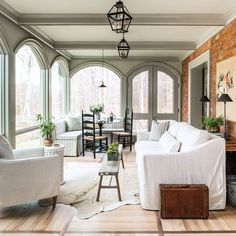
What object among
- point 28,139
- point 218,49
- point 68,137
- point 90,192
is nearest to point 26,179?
point 90,192

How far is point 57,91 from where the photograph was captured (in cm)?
856

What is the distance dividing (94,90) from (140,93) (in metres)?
1.51

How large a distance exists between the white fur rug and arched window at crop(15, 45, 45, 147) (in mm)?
1150

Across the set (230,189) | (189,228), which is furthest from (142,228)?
(230,189)

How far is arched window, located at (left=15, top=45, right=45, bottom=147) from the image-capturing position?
5.70 metres

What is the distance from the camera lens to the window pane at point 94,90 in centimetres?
953

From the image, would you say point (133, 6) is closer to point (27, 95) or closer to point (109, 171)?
point (109, 171)

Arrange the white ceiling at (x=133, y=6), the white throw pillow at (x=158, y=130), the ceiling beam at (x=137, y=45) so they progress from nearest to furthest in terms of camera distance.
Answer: the white ceiling at (x=133, y=6), the white throw pillow at (x=158, y=130), the ceiling beam at (x=137, y=45)

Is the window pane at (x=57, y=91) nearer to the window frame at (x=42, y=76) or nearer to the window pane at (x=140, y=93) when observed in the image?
the window frame at (x=42, y=76)

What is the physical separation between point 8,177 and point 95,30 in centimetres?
376

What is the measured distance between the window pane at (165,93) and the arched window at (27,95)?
13.2 feet

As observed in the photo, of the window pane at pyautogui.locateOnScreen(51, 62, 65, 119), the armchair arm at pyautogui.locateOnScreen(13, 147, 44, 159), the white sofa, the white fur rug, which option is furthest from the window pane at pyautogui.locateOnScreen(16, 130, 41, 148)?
the white sofa

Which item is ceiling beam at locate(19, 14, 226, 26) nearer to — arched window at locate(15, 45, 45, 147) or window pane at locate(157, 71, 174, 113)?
arched window at locate(15, 45, 45, 147)

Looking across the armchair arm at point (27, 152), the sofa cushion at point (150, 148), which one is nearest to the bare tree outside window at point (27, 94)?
the armchair arm at point (27, 152)
